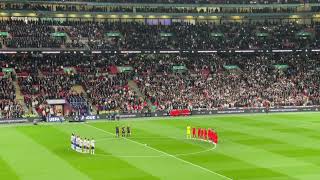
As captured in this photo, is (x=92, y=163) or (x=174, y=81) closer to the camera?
(x=92, y=163)

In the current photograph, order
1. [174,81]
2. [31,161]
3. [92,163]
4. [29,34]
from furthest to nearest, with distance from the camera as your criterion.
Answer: [29,34] → [174,81] → [31,161] → [92,163]

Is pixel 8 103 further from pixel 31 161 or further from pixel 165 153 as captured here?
pixel 165 153

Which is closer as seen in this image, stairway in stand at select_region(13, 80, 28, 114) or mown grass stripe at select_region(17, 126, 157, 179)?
mown grass stripe at select_region(17, 126, 157, 179)

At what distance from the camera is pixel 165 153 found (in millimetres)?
38531

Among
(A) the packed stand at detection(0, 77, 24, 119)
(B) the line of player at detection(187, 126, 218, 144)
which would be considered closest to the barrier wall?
(A) the packed stand at detection(0, 77, 24, 119)

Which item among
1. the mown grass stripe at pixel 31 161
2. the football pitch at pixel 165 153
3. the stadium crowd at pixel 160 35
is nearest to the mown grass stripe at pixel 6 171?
the football pitch at pixel 165 153

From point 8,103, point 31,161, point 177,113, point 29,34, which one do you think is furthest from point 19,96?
point 31,161

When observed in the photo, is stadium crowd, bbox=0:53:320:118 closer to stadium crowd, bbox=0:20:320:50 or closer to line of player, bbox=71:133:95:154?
stadium crowd, bbox=0:20:320:50

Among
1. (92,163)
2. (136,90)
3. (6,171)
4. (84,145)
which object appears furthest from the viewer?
(136,90)

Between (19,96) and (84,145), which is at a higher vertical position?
(84,145)

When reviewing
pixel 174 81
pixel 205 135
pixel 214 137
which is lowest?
pixel 174 81

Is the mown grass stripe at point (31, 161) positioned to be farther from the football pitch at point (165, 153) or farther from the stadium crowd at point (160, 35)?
the stadium crowd at point (160, 35)

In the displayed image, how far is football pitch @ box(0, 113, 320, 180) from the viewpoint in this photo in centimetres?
3136

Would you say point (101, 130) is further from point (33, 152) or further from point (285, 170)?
point (285, 170)
